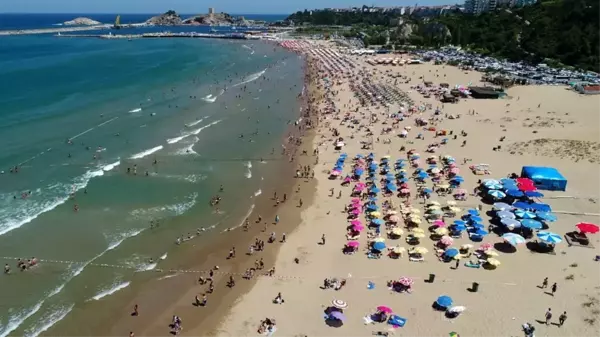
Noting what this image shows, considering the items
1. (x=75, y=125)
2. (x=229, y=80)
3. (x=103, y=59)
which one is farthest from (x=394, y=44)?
(x=75, y=125)

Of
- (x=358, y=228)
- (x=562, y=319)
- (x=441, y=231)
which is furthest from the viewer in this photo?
(x=358, y=228)

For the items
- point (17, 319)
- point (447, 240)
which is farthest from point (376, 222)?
point (17, 319)

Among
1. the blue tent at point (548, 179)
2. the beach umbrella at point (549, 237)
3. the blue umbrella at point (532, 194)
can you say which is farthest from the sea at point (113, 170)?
the blue tent at point (548, 179)

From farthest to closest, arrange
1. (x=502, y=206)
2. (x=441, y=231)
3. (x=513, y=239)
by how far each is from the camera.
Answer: (x=502, y=206) < (x=441, y=231) < (x=513, y=239)

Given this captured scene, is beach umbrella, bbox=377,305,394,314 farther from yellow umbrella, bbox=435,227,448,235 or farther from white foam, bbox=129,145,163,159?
white foam, bbox=129,145,163,159

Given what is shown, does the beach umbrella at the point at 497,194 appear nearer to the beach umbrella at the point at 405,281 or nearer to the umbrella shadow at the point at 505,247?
the umbrella shadow at the point at 505,247

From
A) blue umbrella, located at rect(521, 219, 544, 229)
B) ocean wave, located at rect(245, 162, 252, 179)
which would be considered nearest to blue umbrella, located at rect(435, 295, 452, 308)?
blue umbrella, located at rect(521, 219, 544, 229)

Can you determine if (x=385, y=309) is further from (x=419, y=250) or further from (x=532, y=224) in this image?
(x=532, y=224)

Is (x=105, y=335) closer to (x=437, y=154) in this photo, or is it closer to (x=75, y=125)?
(x=437, y=154)
